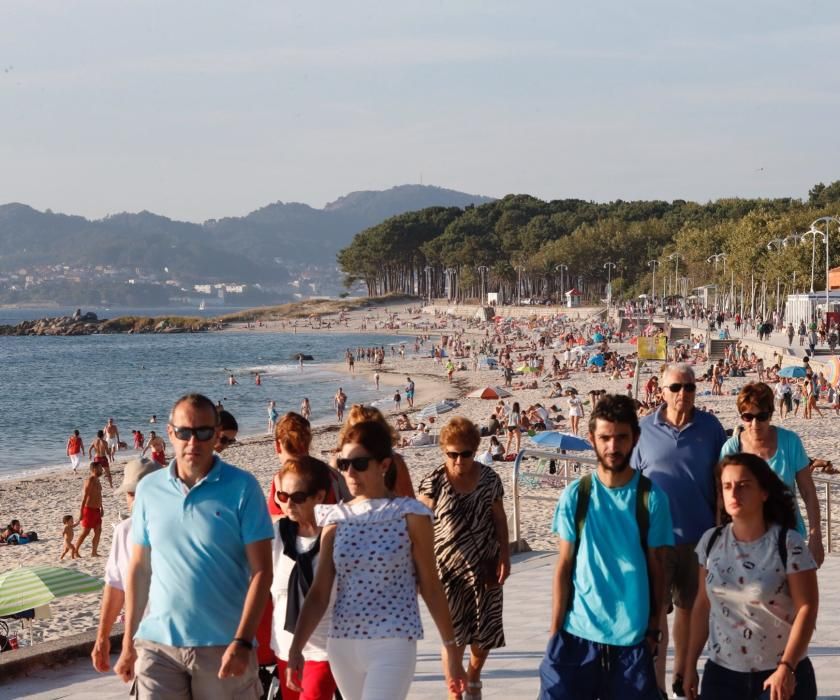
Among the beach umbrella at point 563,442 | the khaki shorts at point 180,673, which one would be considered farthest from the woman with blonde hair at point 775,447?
the beach umbrella at point 563,442

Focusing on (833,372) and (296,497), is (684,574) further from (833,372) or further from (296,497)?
(833,372)

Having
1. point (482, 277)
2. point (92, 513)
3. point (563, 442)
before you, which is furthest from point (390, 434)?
point (482, 277)

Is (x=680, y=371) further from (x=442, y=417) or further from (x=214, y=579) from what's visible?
(x=442, y=417)

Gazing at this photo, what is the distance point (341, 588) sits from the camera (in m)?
3.94

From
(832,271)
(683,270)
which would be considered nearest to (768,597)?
(832,271)

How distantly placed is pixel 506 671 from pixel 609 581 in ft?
7.50

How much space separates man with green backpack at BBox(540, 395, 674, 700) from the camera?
3.94m

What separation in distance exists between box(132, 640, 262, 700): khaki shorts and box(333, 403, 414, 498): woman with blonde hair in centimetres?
77

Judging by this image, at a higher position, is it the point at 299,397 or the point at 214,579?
the point at 214,579

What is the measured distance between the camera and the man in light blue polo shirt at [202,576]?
3854 millimetres

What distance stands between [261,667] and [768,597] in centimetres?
198

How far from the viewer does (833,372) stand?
32.1m

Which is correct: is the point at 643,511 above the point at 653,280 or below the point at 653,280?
below

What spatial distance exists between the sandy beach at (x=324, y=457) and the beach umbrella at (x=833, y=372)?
8.42 feet
